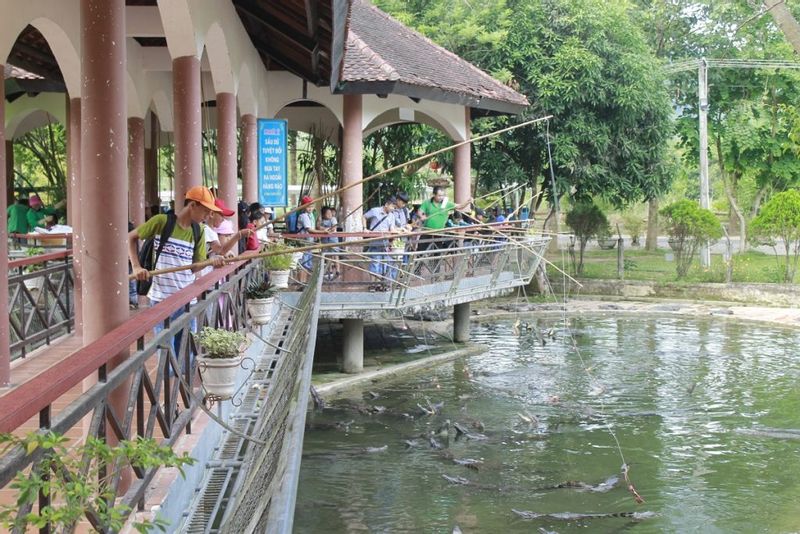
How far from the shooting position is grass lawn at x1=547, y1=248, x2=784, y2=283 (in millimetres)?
27250

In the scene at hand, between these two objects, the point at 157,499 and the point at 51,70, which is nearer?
the point at 157,499

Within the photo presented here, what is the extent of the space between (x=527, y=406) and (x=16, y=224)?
27.5ft

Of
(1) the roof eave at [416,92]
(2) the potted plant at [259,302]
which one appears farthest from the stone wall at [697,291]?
(2) the potted plant at [259,302]

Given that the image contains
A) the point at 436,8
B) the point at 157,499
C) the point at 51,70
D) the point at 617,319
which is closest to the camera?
the point at 157,499

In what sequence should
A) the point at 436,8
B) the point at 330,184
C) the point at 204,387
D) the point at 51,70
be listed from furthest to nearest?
the point at 436,8 < the point at 330,184 < the point at 51,70 < the point at 204,387

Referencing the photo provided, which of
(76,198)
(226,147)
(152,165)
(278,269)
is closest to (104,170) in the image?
(76,198)

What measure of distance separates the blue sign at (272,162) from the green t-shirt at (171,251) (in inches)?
354

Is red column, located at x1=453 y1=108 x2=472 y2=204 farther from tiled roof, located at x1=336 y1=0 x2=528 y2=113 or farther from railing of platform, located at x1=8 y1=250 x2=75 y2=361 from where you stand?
railing of platform, located at x1=8 y1=250 x2=75 y2=361

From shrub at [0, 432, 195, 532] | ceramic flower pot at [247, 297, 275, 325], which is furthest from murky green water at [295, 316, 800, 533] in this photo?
shrub at [0, 432, 195, 532]

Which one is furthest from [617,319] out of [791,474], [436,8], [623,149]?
[791,474]

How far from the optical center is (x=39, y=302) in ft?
33.8

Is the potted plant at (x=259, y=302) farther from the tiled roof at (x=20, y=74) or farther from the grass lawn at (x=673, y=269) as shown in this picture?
the grass lawn at (x=673, y=269)

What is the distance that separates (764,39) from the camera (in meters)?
35.4

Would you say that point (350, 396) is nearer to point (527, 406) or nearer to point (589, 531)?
point (527, 406)
